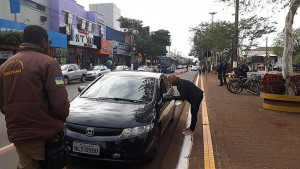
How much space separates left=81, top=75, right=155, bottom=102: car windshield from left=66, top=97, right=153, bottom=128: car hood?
0.31 meters

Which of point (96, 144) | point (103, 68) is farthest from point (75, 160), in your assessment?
point (103, 68)

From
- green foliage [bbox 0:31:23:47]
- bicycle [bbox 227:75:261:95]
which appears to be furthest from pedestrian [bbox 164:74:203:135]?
Answer: green foliage [bbox 0:31:23:47]

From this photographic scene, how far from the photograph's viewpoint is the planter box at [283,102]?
9.78m

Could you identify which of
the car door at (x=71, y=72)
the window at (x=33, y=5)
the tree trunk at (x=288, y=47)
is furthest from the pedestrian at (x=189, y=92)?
the window at (x=33, y=5)

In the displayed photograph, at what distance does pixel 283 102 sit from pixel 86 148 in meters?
7.84

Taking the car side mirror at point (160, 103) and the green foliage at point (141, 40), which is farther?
the green foliage at point (141, 40)

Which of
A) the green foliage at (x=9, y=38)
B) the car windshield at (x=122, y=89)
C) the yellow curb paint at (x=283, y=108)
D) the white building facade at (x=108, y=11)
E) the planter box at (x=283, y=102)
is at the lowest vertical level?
the yellow curb paint at (x=283, y=108)

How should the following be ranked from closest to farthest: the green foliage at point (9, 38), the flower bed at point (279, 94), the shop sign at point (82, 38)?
the flower bed at point (279, 94), the green foliage at point (9, 38), the shop sign at point (82, 38)

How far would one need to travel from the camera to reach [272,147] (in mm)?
6000

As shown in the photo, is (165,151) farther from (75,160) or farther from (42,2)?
(42,2)

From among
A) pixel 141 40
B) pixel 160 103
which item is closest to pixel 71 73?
pixel 160 103

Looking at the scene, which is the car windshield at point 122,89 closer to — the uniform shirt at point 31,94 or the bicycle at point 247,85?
the uniform shirt at point 31,94

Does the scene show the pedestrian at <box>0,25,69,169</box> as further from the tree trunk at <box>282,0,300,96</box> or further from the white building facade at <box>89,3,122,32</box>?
the white building facade at <box>89,3,122,32</box>

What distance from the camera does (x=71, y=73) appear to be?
21.1 m
